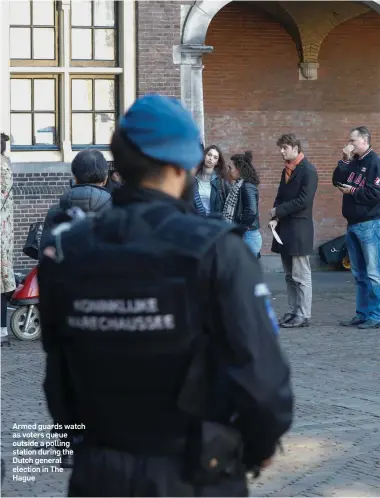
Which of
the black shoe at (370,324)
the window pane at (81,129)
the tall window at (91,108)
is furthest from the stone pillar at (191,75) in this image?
the black shoe at (370,324)

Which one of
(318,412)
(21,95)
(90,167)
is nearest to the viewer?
(90,167)

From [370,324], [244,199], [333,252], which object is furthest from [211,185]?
[333,252]

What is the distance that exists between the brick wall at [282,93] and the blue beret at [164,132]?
1571cm

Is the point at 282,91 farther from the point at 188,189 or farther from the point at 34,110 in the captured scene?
the point at 188,189

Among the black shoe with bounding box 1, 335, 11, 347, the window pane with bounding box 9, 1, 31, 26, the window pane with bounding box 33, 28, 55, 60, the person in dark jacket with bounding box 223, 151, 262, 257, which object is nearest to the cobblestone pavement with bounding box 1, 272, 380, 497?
the black shoe with bounding box 1, 335, 11, 347

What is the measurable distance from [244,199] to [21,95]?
592cm

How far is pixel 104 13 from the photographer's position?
1566cm

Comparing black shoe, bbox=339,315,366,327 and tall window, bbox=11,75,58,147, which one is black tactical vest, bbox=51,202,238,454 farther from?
tall window, bbox=11,75,58,147

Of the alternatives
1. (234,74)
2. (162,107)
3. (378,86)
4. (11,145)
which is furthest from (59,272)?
(378,86)

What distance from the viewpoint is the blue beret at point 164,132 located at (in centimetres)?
245

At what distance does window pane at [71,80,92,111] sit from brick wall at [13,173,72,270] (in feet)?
3.46

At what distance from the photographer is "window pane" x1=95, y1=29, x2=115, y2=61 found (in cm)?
1566

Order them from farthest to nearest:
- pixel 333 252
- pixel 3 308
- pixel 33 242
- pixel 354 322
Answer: pixel 333 252, pixel 354 322, pixel 3 308, pixel 33 242

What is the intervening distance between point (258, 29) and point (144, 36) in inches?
137
